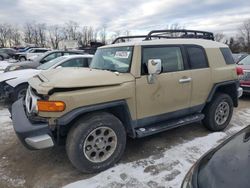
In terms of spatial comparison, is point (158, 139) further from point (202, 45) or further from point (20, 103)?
point (20, 103)

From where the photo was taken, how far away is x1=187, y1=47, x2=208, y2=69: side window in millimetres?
4517

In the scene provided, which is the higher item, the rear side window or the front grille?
the rear side window

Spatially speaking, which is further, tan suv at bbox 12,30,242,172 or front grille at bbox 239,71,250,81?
front grille at bbox 239,71,250,81

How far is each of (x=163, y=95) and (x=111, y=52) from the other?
3.96 ft

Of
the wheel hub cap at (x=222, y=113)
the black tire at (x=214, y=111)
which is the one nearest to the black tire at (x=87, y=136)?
the black tire at (x=214, y=111)

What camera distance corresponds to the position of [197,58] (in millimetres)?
4621

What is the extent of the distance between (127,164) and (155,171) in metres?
0.46

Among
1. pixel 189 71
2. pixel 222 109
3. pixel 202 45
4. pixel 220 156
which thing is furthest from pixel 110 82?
pixel 222 109

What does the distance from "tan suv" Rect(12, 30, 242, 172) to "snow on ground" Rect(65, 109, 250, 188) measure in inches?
8.4

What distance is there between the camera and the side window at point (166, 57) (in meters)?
3.94

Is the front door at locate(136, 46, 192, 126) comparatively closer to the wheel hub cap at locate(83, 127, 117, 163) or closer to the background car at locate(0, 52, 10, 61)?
the wheel hub cap at locate(83, 127, 117, 163)

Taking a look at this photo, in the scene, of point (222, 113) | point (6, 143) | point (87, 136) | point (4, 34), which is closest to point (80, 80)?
point (87, 136)

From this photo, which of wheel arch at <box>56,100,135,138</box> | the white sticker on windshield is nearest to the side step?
wheel arch at <box>56,100,135,138</box>

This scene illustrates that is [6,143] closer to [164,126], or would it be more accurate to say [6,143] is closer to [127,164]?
[127,164]
